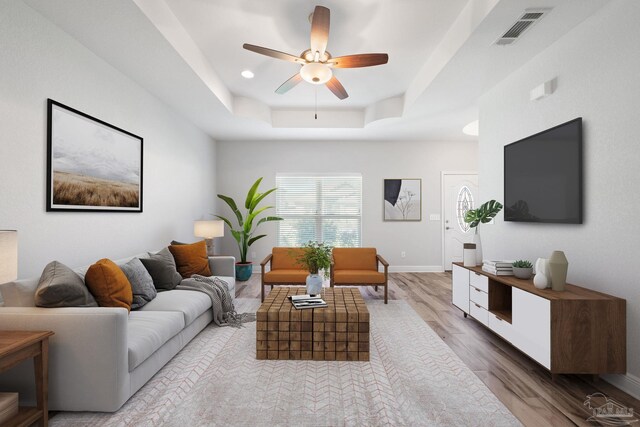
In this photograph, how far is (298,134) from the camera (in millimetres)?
5961

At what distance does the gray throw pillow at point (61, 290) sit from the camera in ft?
6.42

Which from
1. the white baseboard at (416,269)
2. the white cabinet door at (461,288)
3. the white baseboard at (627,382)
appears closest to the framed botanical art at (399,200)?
the white baseboard at (416,269)

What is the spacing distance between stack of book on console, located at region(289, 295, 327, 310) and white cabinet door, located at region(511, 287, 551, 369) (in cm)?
155

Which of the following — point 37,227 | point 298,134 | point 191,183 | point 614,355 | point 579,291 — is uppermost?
point 298,134

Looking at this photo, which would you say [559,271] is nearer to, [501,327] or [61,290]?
[501,327]

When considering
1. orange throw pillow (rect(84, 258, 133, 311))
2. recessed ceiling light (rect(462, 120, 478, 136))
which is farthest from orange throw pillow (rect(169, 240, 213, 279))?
recessed ceiling light (rect(462, 120, 478, 136))

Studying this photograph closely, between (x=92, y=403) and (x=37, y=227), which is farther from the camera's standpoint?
(x=37, y=227)

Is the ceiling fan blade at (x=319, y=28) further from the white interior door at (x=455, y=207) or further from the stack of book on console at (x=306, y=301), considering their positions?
the white interior door at (x=455, y=207)

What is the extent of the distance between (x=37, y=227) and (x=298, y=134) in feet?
13.9

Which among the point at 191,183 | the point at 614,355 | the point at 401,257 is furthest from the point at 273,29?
the point at 401,257

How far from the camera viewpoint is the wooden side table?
157 centimetres

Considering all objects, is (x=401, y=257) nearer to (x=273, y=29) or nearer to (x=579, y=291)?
(x=579, y=291)

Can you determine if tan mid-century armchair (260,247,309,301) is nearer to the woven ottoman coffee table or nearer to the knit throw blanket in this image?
the knit throw blanket

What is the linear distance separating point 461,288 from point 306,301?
1873mm
